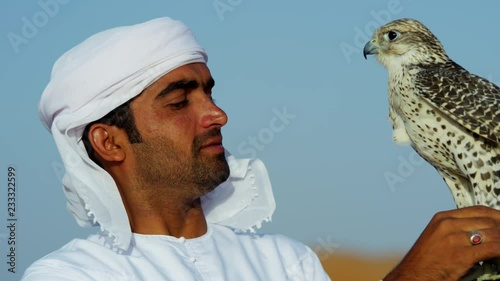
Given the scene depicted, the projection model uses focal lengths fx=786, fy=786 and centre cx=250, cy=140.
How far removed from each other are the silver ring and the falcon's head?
3.58m

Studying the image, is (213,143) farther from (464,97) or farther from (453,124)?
(464,97)

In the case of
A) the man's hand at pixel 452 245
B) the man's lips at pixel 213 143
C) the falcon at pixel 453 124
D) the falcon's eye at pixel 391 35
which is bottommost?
the falcon at pixel 453 124

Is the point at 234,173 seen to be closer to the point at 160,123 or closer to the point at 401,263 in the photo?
the point at 160,123

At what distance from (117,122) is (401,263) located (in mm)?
1008

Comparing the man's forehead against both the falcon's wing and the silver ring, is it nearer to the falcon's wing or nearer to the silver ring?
the silver ring

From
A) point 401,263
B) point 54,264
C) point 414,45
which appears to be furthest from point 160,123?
point 414,45

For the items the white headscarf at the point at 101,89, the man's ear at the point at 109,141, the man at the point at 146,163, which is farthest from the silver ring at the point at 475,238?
the man's ear at the point at 109,141

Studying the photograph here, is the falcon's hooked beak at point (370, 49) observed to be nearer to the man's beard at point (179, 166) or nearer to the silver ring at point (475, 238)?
the man's beard at point (179, 166)

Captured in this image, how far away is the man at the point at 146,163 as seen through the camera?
7.66 ft

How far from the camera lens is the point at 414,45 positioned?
211 inches

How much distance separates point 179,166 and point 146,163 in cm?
12

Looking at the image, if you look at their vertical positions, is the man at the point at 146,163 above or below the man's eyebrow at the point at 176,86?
below

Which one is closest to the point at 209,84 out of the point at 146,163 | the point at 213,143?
the point at 213,143

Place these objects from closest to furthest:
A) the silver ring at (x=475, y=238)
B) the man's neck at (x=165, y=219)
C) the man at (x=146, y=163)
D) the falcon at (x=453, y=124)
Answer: the silver ring at (x=475, y=238), the man at (x=146, y=163), the man's neck at (x=165, y=219), the falcon at (x=453, y=124)
